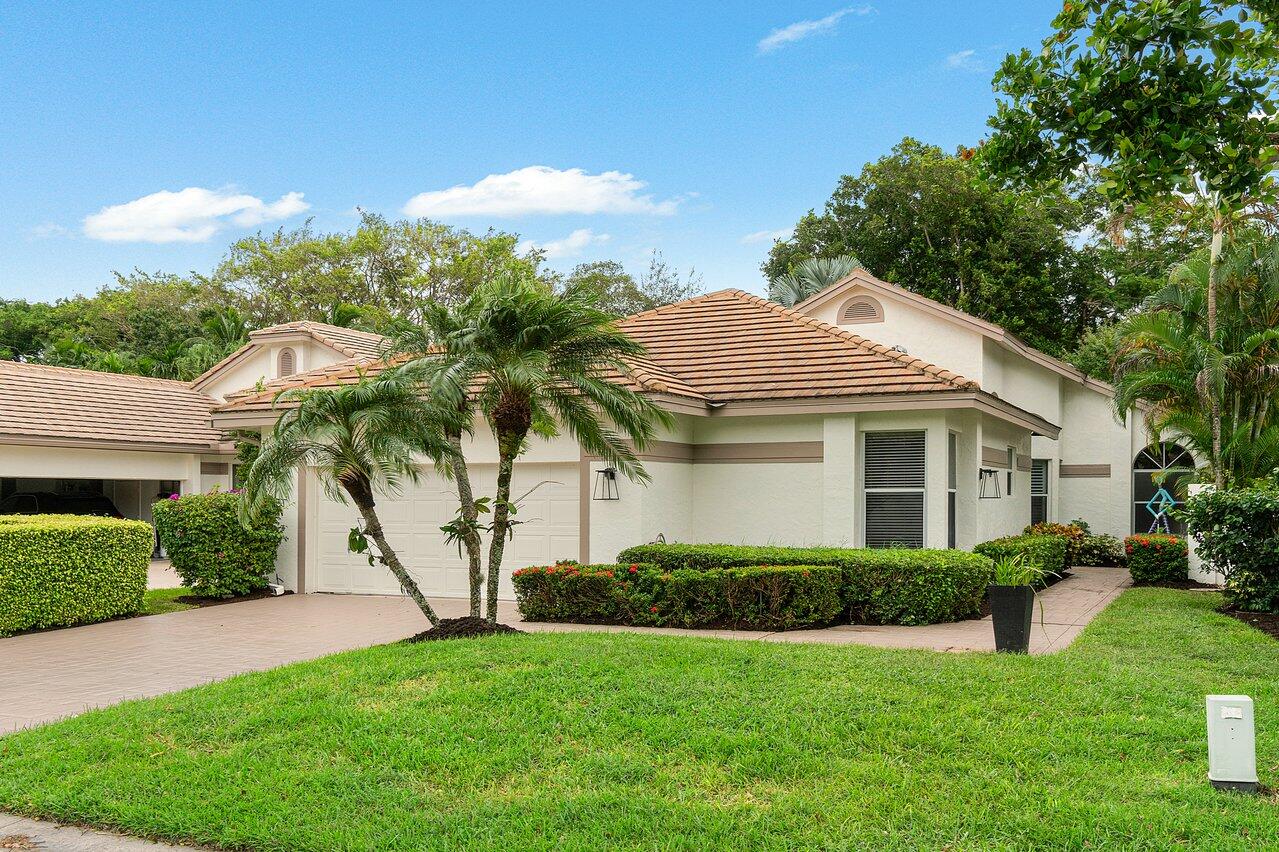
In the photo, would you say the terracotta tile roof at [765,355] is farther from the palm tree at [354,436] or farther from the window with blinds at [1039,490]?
the window with blinds at [1039,490]

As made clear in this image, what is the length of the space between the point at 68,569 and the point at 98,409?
10.4m

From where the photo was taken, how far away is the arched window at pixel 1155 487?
23438 millimetres

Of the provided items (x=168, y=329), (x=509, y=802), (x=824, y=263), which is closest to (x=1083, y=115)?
(x=509, y=802)

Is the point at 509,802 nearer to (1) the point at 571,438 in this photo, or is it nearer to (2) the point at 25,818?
(2) the point at 25,818

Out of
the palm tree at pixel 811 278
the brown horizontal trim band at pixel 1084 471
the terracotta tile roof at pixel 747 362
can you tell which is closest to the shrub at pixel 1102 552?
the brown horizontal trim band at pixel 1084 471

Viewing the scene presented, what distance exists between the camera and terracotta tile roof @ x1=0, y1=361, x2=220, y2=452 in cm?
2109

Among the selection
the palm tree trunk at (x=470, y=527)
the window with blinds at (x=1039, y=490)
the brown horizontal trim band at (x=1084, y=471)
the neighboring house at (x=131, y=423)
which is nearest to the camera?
the palm tree trunk at (x=470, y=527)

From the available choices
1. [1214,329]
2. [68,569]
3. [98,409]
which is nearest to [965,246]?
[1214,329]

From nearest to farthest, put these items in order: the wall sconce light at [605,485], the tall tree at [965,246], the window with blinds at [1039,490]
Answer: the wall sconce light at [605,485]
the window with blinds at [1039,490]
the tall tree at [965,246]

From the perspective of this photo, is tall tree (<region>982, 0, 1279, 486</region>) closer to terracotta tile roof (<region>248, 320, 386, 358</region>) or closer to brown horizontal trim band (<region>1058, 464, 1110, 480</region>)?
brown horizontal trim band (<region>1058, 464, 1110, 480</region>)

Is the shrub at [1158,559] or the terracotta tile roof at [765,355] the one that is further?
the shrub at [1158,559]

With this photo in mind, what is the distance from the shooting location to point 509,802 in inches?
235

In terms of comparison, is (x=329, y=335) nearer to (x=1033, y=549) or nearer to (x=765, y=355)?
(x=765, y=355)

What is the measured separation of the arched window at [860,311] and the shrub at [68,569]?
13.8 m
